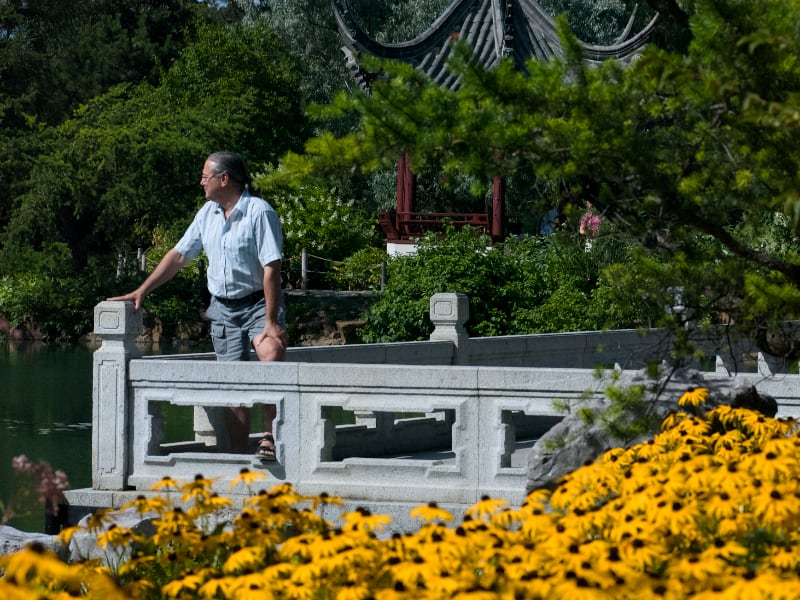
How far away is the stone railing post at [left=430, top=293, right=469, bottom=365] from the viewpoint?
11.0 m

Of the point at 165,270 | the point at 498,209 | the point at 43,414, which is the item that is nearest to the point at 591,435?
the point at 165,270

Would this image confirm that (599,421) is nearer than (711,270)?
No

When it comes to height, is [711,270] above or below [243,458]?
above

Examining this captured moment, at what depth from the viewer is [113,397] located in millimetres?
8016

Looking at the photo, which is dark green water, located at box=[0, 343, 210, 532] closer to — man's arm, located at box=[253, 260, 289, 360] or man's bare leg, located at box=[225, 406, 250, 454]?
man's bare leg, located at box=[225, 406, 250, 454]

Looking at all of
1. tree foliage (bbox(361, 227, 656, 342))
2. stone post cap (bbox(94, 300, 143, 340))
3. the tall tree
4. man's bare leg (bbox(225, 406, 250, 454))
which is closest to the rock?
man's bare leg (bbox(225, 406, 250, 454))

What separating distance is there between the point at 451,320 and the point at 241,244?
11.7 ft

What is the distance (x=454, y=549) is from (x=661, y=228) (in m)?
2.17

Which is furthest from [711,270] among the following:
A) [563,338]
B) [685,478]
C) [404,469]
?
[563,338]

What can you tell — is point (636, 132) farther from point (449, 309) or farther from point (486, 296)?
point (486, 296)

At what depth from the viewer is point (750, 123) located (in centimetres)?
527

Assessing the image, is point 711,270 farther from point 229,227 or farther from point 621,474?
point 229,227

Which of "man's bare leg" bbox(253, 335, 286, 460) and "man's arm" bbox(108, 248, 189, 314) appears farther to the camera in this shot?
"man's arm" bbox(108, 248, 189, 314)

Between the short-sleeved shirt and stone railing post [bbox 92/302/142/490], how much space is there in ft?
2.00
